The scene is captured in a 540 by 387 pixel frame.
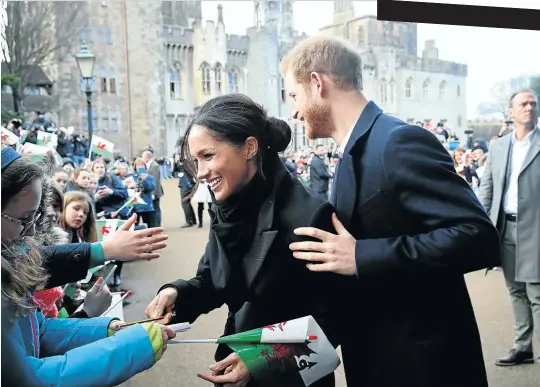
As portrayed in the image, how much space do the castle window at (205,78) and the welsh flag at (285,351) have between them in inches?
31.5

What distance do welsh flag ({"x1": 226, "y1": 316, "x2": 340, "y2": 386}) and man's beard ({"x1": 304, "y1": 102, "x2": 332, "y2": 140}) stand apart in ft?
1.36

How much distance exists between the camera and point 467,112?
92.1 inches

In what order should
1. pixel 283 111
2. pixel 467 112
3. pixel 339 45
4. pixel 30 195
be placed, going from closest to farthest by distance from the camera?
1. pixel 30 195
2. pixel 339 45
3. pixel 283 111
4. pixel 467 112

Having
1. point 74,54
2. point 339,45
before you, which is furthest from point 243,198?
point 74,54

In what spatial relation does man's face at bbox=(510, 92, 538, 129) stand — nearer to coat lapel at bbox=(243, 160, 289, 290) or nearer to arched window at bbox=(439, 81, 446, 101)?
arched window at bbox=(439, 81, 446, 101)

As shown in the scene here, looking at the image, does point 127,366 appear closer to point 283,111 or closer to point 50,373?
point 50,373

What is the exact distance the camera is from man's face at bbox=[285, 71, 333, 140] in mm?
1237

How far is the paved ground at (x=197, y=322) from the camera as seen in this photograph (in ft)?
5.71

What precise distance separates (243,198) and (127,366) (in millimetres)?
413

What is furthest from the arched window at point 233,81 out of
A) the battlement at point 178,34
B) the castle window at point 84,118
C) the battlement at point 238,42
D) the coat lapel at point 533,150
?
the coat lapel at point 533,150

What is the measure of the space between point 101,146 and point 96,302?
44.2 inches

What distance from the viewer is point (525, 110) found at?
238cm

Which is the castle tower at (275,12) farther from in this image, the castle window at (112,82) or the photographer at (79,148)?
the photographer at (79,148)

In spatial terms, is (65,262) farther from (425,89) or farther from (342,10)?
(425,89)
